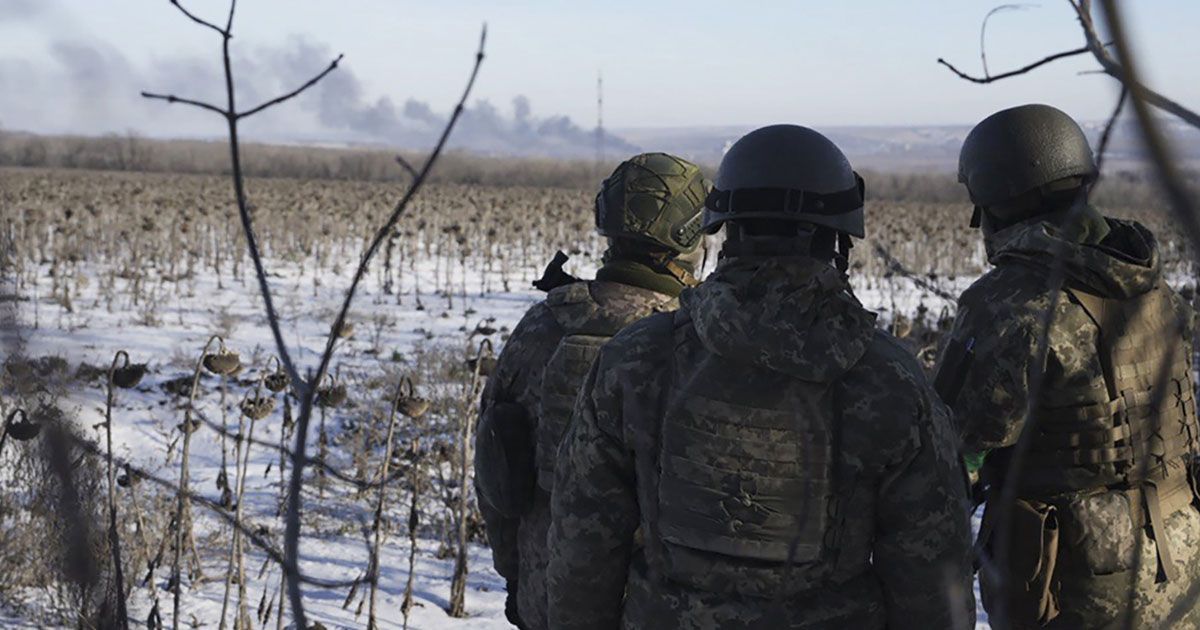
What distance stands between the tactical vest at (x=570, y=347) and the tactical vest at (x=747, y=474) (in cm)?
66

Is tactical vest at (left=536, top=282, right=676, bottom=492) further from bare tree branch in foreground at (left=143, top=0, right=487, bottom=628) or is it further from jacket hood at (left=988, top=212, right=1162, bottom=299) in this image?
bare tree branch in foreground at (left=143, top=0, right=487, bottom=628)

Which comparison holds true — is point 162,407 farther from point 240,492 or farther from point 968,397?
point 968,397

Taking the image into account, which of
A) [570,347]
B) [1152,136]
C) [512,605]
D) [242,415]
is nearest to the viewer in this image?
[1152,136]

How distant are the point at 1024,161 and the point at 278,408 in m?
7.07

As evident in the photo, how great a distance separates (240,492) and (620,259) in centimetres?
207

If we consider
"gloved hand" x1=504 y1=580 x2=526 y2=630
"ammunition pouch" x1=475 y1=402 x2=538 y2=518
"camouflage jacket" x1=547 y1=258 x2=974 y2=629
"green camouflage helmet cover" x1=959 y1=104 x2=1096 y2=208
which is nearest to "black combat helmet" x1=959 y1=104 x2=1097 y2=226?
"green camouflage helmet cover" x1=959 y1=104 x2=1096 y2=208

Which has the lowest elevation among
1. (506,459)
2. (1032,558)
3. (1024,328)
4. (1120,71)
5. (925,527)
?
(1032,558)

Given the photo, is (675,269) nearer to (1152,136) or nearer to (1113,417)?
(1113,417)

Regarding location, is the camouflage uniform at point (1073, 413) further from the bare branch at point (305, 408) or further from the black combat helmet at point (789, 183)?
the bare branch at point (305, 408)

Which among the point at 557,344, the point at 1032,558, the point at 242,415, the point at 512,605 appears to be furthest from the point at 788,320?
the point at 242,415

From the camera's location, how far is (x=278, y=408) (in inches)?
345

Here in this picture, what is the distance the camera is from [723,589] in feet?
6.49

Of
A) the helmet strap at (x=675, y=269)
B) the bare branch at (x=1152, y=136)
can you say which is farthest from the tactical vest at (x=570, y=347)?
the bare branch at (x=1152, y=136)

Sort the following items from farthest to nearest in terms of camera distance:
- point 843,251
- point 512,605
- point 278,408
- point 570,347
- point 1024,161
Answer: point 278,408
point 512,605
point 1024,161
point 570,347
point 843,251
